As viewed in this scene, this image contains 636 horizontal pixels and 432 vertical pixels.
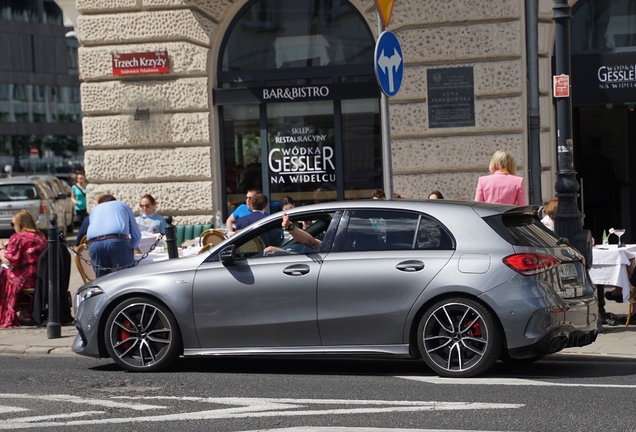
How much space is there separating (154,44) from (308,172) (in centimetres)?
294

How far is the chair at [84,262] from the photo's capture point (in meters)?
12.7

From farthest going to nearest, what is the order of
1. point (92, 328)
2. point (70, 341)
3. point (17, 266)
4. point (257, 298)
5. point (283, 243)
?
point (17, 266), point (70, 341), point (92, 328), point (283, 243), point (257, 298)

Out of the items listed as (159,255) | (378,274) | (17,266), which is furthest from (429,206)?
(17,266)

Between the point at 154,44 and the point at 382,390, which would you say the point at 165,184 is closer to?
the point at 154,44

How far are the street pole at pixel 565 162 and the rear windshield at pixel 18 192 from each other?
19.7 meters

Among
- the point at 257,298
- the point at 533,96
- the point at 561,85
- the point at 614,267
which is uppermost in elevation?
the point at 533,96

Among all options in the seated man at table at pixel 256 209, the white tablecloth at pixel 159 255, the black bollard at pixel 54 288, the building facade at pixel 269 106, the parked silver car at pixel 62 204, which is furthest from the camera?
the parked silver car at pixel 62 204

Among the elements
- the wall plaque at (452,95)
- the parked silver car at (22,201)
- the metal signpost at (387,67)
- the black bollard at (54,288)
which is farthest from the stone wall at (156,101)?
the parked silver car at (22,201)

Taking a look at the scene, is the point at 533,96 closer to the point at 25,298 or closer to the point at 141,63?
the point at 141,63

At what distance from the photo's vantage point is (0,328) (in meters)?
12.6

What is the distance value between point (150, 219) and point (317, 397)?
731 cm

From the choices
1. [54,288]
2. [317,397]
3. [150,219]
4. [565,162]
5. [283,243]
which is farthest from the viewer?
[150,219]

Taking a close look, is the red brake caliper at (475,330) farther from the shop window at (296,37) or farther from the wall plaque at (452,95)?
the shop window at (296,37)

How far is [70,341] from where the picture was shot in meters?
11.1
